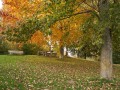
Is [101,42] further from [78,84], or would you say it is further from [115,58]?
[115,58]

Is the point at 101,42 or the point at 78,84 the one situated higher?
the point at 101,42

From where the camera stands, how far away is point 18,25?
53.2ft

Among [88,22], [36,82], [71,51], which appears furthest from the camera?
[71,51]

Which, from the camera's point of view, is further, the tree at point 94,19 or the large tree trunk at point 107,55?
the large tree trunk at point 107,55

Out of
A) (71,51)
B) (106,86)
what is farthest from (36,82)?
(71,51)

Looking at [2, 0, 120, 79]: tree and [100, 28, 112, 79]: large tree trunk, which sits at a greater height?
[2, 0, 120, 79]: tree

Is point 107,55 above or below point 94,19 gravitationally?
below

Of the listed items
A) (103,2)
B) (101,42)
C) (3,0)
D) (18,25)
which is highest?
(3,0)

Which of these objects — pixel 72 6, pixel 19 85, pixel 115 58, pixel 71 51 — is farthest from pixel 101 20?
pixel 71 51

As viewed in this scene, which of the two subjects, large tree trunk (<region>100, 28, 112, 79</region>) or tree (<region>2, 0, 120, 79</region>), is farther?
large tree trunk (<region>100, 28, 112, 79</region>)

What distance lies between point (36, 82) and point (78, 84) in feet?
6.77

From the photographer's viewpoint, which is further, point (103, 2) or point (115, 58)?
point (115, 58)

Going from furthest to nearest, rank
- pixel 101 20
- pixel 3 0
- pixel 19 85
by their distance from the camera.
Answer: pixel 3 0 < pixel 101 20 < pixel 19 85

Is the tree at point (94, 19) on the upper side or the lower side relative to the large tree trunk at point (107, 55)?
upper
